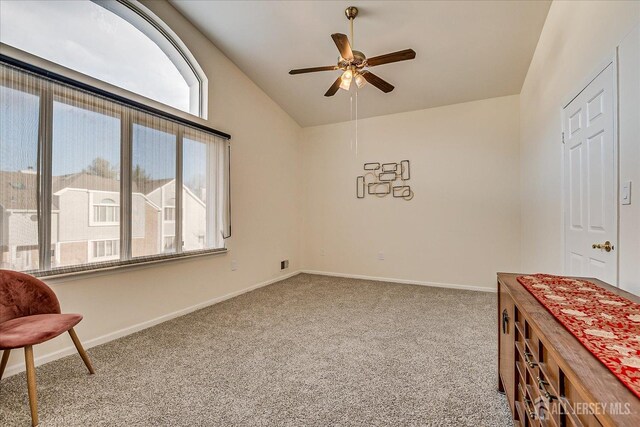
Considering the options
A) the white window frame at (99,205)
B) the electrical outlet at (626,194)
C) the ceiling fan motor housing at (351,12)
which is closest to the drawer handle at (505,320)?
the electrical outlet at (626,194)

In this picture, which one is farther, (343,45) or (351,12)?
(351,12)

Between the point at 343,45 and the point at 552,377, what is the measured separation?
98.5 inches

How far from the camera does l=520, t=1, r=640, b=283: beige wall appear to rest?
65.6 inches

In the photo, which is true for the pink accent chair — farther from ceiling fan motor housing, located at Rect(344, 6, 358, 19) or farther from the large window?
ceiling fan motor housing, located at Rect(344, 6, 358, 19)

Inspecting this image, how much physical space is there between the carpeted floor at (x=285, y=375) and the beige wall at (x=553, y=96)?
3.43ft

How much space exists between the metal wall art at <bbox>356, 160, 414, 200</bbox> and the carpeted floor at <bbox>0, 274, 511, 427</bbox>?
204cm

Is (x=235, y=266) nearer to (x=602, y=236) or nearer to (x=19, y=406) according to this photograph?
(x=19, y=406)

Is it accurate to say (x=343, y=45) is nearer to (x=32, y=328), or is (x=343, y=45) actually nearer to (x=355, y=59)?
(x=355, y=59)

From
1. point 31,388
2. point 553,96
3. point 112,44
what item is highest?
point 112,44

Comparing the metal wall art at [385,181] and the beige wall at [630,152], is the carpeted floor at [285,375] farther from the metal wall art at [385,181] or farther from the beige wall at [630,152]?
the metal wall art at [385,181]

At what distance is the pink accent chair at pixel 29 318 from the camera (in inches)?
59.2

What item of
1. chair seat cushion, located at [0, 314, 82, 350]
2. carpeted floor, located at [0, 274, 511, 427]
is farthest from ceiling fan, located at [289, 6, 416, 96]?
chair seat cushion, located at [0, 314, 82, 350]

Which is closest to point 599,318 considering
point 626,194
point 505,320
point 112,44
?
point 505,320

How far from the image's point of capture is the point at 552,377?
864 millimetres
